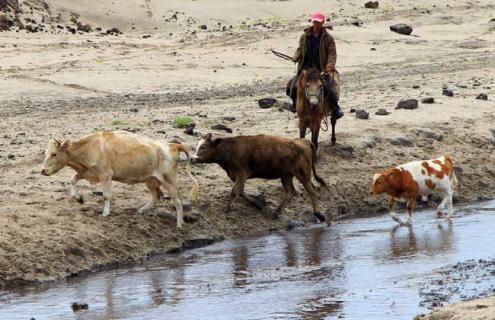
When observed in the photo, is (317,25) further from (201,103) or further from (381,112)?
(201,103)

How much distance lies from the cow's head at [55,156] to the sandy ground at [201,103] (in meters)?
0.47

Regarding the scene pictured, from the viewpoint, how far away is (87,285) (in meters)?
13.4

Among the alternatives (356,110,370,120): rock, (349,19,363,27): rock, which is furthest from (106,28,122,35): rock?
(356,110,370,120): rock

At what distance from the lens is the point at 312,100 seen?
1809 cm

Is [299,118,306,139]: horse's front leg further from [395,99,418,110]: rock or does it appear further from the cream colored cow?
[395,99,418,110]: rock

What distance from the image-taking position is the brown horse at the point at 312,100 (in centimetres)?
1817

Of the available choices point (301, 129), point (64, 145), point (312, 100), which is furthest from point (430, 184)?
point (64, 145)

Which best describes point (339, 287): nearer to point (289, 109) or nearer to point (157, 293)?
point (157, 293)

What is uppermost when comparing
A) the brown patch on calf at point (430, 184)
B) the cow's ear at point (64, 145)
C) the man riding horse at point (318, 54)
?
the man riding horse at point (318, 54)

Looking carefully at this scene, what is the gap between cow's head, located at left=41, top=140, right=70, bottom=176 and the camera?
15195 millimetres

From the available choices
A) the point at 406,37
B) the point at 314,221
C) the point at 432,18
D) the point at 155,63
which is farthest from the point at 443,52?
the point at 314,221

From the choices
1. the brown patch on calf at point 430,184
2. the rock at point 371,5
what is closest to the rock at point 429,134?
the brown patch on calf at point 430,184

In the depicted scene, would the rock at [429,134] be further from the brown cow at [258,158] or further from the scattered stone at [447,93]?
the brown cow at [258,158]

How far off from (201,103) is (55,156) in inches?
329
